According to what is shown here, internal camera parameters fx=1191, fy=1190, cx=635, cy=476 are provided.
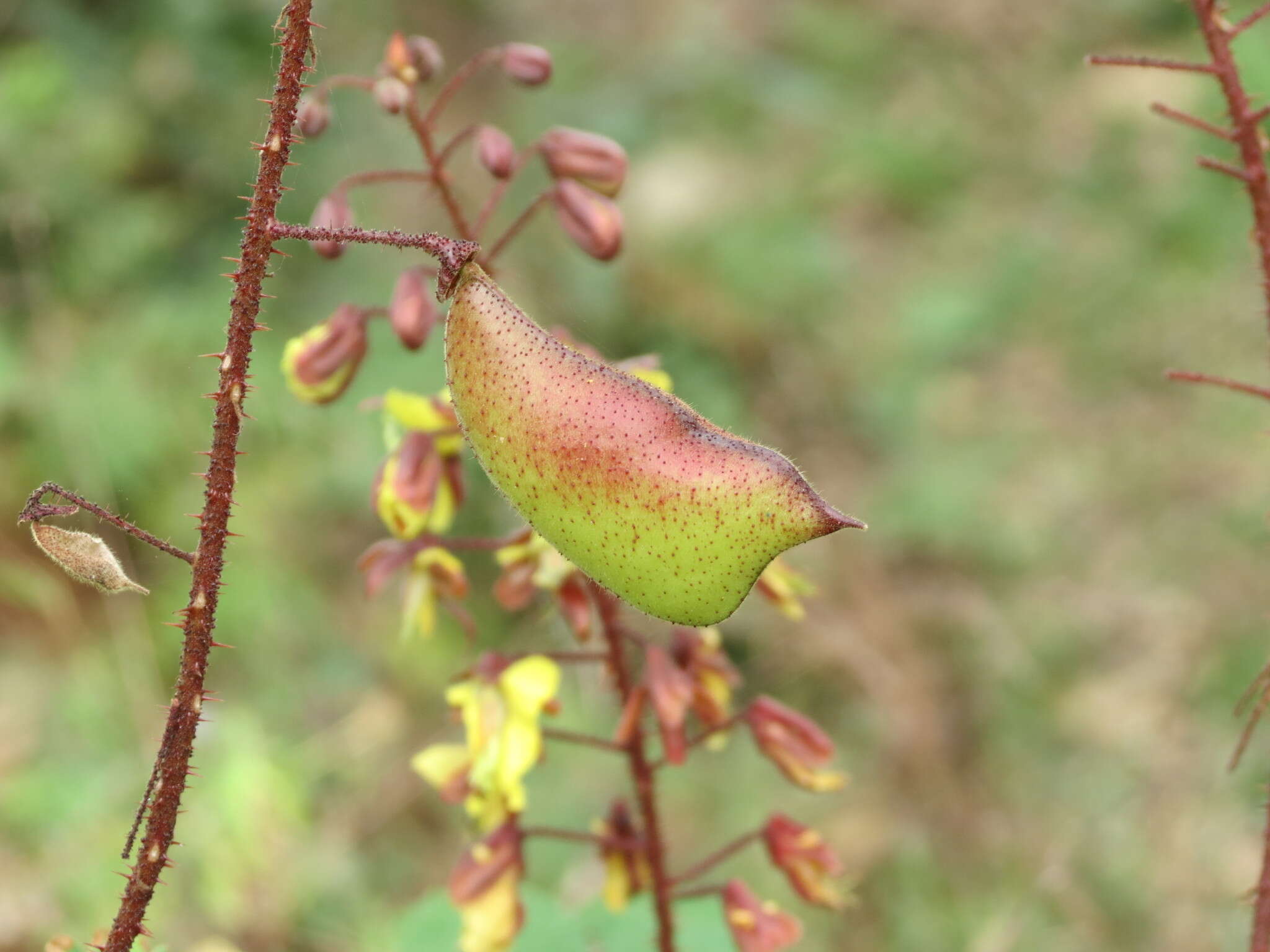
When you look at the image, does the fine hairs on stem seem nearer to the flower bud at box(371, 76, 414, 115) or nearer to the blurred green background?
the flower bud at box(371, 76, 414, 115)

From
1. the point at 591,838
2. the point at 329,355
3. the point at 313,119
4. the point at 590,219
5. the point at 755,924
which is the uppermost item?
the point at 313,119

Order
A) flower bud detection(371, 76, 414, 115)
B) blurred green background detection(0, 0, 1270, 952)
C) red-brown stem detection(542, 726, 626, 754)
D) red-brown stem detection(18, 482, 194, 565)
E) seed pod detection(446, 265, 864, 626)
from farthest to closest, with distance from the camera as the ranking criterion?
blurred green background detection(0, 0, 1270, 952)
red-brown stem detection(542, 726, 626, 754)
flower bud detection(371, 76, 414, 115)
seed pod detection(446, 265, 864, 626)
red-brown stem detection(18, 482, 194, 565)

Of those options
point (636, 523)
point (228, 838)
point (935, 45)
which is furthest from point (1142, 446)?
point (636, 523)

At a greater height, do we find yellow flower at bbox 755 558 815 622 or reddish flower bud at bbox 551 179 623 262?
reddish flower bud at bbox 551 179 623 262

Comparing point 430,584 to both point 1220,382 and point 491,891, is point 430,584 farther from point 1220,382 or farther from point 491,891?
point 1220,382

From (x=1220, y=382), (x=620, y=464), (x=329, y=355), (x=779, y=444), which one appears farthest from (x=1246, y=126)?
(x=779, y=444)

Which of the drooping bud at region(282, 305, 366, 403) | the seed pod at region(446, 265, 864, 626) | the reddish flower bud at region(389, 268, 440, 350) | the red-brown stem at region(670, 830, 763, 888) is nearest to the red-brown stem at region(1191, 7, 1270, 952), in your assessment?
the seed pod at region(446, 265, 864, 626)

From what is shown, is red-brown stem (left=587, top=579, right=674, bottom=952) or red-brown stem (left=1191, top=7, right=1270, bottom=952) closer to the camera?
red-brown stem (left=1191, top=7, right=1270, bottom=952)
